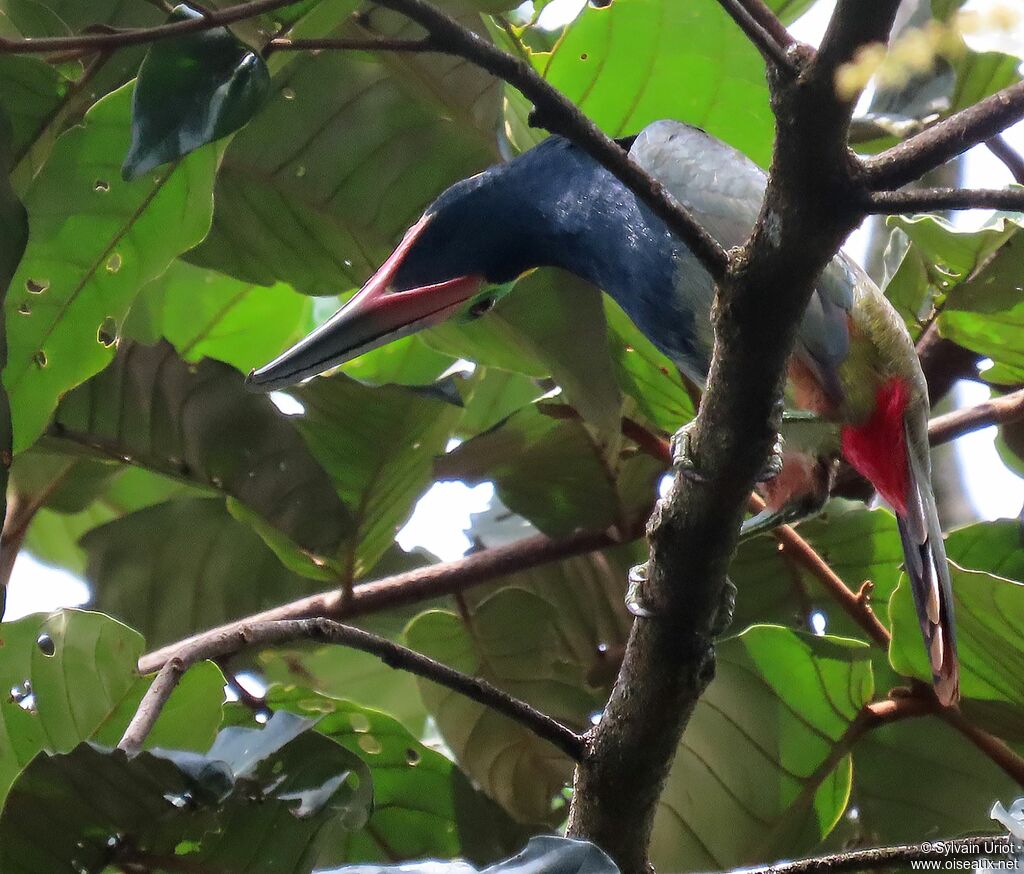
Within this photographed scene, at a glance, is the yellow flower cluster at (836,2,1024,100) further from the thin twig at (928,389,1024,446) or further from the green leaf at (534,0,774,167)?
the thin twig at (928,389,1024,446)

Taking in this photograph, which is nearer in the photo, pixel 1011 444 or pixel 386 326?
pixel 386 326

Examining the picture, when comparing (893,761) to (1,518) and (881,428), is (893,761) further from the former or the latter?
(1,518)

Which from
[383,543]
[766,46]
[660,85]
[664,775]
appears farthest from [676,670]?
[660,85]

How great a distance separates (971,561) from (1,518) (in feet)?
4.31

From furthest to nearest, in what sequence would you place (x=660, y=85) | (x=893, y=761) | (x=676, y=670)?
(x=660, y=85), (x=893, y=761), (x=676, y=670)

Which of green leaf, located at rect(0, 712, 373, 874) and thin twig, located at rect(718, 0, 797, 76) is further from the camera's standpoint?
green leaf, located at rect(0, 712, 373, 874)

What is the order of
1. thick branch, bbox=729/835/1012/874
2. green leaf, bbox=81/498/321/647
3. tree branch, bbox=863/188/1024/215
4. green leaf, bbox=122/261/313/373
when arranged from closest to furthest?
tree branch, bbox=863/188/1024/215
thick branch, bbox=729/835/1012/874
green leaf, bbox=81/498/321/647
green leaf, bbox=122/261/313/373

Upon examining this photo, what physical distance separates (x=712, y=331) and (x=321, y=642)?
71 centimetres

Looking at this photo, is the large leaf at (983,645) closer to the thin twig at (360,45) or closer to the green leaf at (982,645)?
the green leaf at (982,645)

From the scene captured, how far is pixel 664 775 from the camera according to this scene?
1.12 m

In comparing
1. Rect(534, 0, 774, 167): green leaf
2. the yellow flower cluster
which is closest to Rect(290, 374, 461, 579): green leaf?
Rect(534, 0, 774, 167): green leaf

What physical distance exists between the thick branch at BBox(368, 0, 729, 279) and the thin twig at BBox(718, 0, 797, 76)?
0.11 meters

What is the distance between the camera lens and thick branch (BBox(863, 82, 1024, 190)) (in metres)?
0.69

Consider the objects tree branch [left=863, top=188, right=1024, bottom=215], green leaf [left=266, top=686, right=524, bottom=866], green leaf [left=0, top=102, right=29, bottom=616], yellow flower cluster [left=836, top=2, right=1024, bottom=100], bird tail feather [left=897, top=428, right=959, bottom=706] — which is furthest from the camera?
green leaf [left=266, top=686, right=524, bottom=866]
